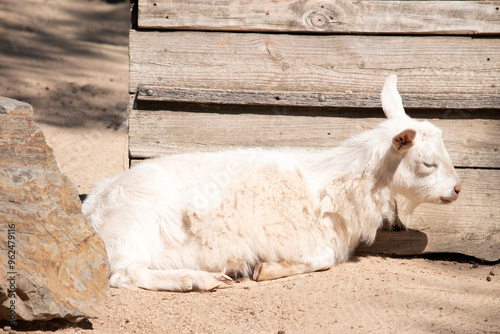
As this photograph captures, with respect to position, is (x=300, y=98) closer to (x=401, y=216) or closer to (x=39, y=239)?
(x=401, y=216)

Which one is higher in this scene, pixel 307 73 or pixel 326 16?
pixel 326 16

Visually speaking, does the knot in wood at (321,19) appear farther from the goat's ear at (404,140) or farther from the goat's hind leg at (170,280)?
the goat's hind leg at (170,280)

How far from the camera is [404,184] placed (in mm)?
4125

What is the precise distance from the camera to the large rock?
9.26 ft

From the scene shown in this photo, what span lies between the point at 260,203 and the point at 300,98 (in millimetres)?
949

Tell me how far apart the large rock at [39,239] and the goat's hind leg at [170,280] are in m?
0.56

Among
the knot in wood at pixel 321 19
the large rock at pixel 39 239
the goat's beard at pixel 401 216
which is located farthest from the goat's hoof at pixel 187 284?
the knot in wood at pixel 321 19

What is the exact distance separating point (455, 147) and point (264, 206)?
173 centimetres

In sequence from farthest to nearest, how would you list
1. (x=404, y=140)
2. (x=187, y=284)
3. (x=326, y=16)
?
(x=326, y=16)
(x=404, y=140)
(x=187, y=284)

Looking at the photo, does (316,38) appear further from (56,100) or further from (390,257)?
(56,100)

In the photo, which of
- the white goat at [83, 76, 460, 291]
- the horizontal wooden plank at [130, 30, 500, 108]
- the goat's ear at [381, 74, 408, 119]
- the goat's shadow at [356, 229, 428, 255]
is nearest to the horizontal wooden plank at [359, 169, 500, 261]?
the goat's shadow at [356, 229, 428, 255]

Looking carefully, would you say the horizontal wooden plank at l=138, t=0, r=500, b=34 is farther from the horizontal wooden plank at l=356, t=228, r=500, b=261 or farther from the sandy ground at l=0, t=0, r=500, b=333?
the sandy ground at l=0, t=0, r=500, b=333

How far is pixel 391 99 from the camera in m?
4.21

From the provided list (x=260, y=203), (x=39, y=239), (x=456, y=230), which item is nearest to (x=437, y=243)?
(x=456, y=230)
